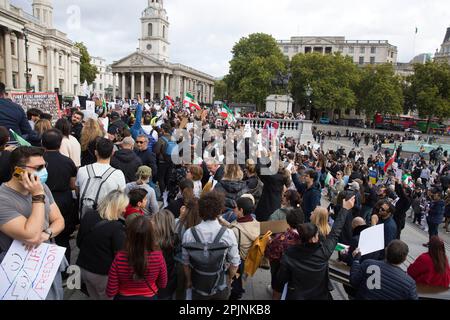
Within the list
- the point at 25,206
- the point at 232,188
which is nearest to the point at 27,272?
the point at 25,206

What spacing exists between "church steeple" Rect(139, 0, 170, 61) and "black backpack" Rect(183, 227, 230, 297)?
101492 mm

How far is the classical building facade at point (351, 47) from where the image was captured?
8094 centimetres

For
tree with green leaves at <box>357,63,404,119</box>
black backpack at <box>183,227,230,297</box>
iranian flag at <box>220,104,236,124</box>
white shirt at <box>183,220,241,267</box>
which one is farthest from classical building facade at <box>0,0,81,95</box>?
tree with green leaves at <box>357,63,404,119</box>

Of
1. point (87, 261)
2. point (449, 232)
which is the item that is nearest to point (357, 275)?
point (87, 261)

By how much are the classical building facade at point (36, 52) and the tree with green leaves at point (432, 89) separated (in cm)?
5539

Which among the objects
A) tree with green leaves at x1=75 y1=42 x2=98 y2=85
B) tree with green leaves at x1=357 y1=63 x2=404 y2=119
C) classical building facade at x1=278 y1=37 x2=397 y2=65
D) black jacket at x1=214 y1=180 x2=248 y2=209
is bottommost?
black jacket at x1=214 y1=180 x2=248 y2=209

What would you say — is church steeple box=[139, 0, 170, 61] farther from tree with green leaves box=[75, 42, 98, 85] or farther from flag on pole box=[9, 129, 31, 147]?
flag on pole box=[9, 129, 31, 147]

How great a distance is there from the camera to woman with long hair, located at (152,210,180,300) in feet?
11.1

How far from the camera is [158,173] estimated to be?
739 cm

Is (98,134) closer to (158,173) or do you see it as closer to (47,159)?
(47,159)

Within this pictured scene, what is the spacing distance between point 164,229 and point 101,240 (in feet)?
2.01

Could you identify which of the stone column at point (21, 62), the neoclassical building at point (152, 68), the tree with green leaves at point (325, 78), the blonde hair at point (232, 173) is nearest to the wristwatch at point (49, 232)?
the blonde hair at point (232, 173)
